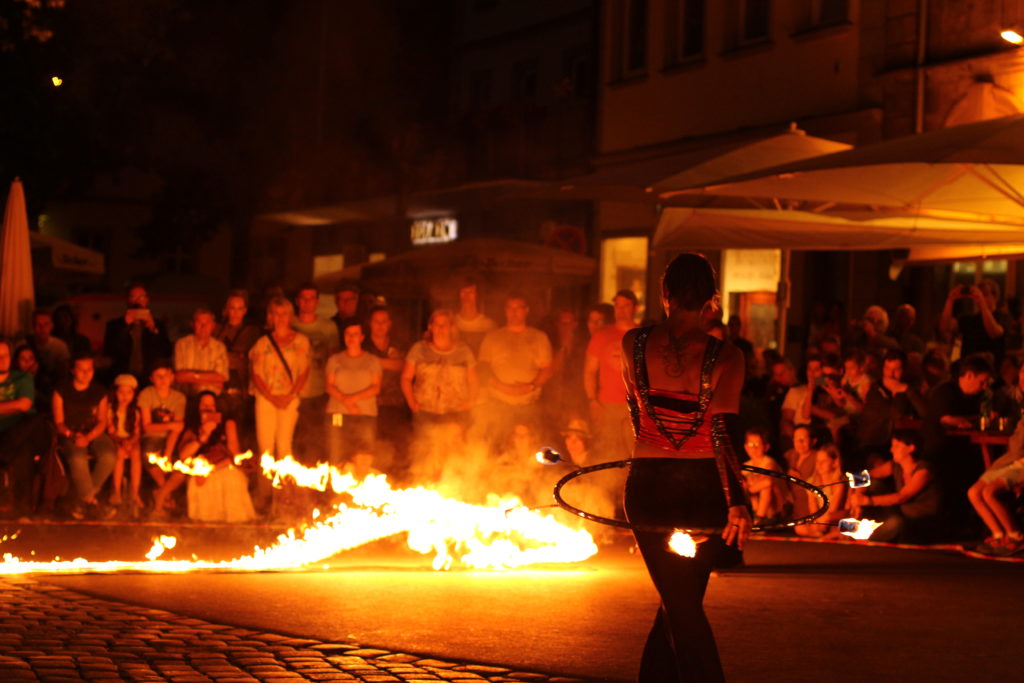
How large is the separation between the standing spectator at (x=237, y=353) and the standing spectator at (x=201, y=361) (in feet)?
0.41

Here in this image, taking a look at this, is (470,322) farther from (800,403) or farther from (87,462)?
(87,462)

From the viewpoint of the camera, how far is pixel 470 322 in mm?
13812

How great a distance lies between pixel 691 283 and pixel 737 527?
0.95 m

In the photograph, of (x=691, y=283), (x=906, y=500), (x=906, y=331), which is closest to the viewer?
A: (x=691, y=283)

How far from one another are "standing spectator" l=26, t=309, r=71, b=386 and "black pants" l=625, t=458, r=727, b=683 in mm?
10185

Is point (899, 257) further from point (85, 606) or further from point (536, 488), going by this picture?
point (85, 606)

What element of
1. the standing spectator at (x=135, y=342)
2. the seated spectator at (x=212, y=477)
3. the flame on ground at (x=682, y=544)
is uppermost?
the standing spectator at (x=135, y=342)

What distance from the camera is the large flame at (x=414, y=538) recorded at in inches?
420

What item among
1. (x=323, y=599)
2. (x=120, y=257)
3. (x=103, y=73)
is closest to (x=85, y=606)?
(x=323, y=599)

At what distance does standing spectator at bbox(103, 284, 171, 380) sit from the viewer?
47.7 feet

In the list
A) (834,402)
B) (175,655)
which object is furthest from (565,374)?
(175,655)

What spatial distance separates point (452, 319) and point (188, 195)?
28.1 metres

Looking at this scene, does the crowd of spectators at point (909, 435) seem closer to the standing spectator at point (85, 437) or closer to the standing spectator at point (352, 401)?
the standing spectator at point (352, 401)

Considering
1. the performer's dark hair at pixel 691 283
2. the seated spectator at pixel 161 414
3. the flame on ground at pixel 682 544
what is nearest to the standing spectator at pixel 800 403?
the seated spectator at pixel 161 414
